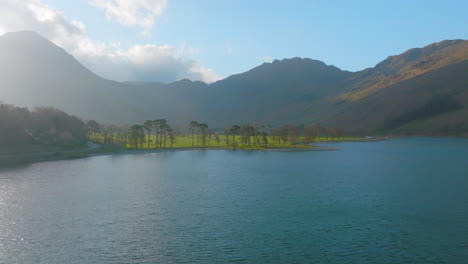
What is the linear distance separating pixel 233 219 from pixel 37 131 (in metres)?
145

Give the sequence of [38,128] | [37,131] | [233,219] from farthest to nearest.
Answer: [37,131] → [38,128] → [233,219]

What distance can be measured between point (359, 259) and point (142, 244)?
2515 centimetres

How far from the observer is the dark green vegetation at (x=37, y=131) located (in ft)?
457

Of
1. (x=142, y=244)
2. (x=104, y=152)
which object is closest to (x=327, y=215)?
(x=142, y=244)

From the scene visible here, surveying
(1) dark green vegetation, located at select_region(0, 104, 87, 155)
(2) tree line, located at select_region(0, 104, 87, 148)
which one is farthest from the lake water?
(2) tree line, located at select_region(0, 104, 87, 148)

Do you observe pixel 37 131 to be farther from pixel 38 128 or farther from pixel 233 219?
pixel 233 219

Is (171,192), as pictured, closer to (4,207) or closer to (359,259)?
(4,207)

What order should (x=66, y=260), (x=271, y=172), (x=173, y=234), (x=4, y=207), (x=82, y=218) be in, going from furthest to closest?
(x=271, y=172) → (x=4, y=207) → (x=82, y=218) → (x=173, y=234) → (x=66, y=260)

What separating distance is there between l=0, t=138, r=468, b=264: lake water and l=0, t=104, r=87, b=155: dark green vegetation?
5836 cm

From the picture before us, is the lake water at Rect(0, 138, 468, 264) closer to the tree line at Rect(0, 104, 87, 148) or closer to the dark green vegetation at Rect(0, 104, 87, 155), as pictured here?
the dark green vegetation at Rect(0, 104, 87, 155)

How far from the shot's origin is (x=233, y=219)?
50.1m

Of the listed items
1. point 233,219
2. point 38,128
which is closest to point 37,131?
point 38,128

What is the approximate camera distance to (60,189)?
74.1 meters

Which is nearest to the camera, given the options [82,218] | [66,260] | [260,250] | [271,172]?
[66,260]
